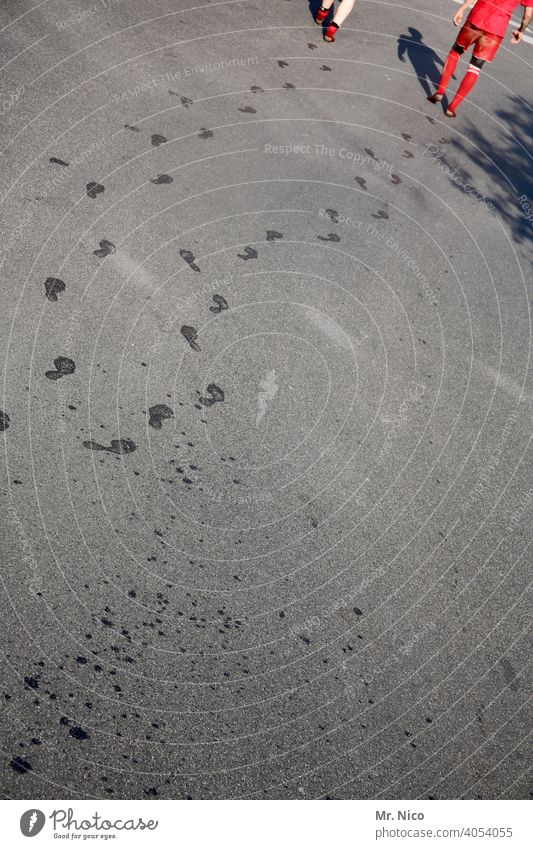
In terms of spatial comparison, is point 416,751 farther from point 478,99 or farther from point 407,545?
point 478,99

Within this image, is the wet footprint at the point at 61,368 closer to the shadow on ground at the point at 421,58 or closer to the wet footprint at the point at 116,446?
the wet footprint at the point at 116,446

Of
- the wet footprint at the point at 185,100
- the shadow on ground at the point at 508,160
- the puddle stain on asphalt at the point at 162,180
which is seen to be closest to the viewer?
the puddle stain on asphalt at the point at 162,180

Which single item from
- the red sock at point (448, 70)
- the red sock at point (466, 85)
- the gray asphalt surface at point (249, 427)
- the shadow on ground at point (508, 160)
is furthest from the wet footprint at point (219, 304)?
the red sock at point (448, 70)

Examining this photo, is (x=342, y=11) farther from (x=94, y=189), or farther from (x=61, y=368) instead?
(x=61, y=368)

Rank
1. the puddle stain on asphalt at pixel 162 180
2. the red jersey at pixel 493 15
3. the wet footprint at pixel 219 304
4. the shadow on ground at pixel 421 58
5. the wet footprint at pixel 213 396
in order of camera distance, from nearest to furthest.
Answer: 1. the wet footprint at pixel 213 396
2. the wet footprint at pixel 219 304
3. the puddle stain on asphalt at pixel 162 180
4. the red jersey at pixel 493 15
5. the shadow on ground at pixel 421 58

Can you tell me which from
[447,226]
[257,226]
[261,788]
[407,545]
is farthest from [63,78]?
[261,788]

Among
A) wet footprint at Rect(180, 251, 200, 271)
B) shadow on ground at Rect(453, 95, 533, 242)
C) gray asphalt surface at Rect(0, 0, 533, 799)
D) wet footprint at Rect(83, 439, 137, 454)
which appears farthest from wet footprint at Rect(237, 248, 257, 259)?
shadow on ground at Rect(453, 95, 533, 242)

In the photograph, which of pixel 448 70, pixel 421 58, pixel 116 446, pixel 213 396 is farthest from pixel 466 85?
pixel 116 446
